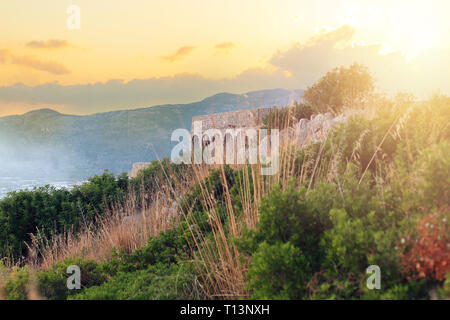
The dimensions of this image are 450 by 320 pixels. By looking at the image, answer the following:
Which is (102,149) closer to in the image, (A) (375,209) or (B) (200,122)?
(B) (200,122)

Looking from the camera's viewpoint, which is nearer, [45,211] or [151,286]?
[151,286]

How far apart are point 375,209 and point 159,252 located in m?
2.34

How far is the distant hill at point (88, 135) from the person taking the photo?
2333 cm

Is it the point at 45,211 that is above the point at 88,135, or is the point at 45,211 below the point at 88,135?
below

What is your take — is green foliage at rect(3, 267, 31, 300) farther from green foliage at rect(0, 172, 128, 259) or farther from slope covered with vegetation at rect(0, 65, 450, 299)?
green foliage at rect(0, 172, 128, 259)

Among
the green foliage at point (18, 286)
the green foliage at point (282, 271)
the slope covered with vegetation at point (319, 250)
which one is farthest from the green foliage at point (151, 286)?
the green foliage at point (282, 271)

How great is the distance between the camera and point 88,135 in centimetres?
2967

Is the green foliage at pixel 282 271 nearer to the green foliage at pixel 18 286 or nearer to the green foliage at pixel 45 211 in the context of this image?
the green foliage at pixel 18 286

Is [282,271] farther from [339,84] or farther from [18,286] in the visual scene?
[339,84]

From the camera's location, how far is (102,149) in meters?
25.7

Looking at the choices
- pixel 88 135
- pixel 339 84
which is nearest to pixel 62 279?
pixel 339 84

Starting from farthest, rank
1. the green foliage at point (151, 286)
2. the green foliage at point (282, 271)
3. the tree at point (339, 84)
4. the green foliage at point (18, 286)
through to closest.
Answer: the tree at point (339, 84) < the green foliage at point (18, 286) < the green foliage at point (151, 286) < the green foliage at point (282, 271)

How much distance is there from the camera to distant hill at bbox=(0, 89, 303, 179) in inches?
918
